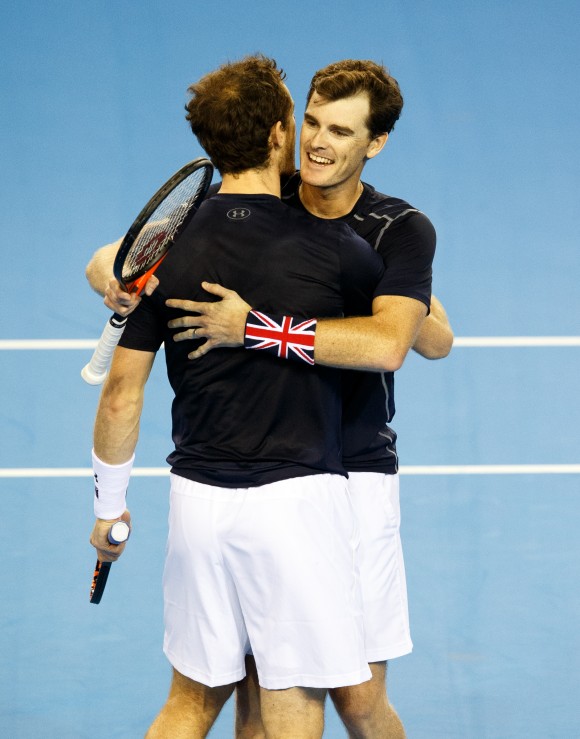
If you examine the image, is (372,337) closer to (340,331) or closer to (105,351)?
(340,331)

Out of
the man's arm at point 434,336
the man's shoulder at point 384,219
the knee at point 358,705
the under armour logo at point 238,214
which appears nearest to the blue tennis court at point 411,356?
the knee at point 358,705

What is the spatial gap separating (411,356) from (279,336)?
152 inches

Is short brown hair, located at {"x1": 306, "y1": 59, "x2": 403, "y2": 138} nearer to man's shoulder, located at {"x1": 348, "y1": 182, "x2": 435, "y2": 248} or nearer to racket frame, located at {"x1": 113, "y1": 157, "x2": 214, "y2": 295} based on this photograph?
man's shoulder, located at {"x1": 348, "y1": 182, "x2": 435, "y2": 248}

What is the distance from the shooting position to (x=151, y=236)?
3.17 metres

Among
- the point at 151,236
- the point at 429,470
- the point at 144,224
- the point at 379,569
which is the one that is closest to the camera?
the point at 144,224

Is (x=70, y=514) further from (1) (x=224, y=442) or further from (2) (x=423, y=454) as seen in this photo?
(1) (x=224, y=442)

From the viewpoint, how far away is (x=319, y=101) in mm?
3598

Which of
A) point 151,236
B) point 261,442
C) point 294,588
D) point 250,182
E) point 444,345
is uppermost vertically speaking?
point 250,182

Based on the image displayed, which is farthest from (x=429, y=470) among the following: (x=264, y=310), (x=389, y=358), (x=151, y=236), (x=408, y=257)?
(x=151, y=236)

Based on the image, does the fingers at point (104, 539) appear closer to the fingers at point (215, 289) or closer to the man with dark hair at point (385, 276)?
the man with dark hair at point (385, 276)

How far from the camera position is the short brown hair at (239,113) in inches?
124

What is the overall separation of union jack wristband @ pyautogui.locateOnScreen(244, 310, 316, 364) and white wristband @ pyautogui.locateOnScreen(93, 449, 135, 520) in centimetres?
57

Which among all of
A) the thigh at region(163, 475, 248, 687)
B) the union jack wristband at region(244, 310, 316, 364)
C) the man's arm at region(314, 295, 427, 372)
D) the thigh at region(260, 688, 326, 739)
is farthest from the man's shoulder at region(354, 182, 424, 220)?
the thigh at region(260, 688, 326, 739)

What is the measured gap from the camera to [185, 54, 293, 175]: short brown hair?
3160 mm
